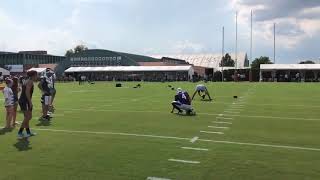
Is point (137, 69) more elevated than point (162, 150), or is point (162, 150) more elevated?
point (137, 69)

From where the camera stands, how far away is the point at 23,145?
11.2 m

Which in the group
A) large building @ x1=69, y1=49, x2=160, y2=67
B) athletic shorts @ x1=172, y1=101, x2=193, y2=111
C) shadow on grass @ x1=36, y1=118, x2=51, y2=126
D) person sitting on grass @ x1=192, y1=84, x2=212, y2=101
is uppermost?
large building @ x1=69, y1=49, x2=160, y2=67

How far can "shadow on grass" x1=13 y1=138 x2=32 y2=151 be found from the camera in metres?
10.8

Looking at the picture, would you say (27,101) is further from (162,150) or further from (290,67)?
(290,67)

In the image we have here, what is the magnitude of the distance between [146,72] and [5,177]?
91138 millimetres

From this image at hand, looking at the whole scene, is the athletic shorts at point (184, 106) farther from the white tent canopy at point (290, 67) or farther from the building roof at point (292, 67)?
the white tent canopy at point (290, 67)

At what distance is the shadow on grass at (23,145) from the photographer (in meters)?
10.8

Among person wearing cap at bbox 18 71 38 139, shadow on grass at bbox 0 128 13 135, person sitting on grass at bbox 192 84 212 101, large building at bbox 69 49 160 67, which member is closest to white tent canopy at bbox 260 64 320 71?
large building at bbox 69 49 160 67

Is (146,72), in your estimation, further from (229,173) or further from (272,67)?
(229,173)

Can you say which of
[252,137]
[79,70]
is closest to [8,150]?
[252,137]

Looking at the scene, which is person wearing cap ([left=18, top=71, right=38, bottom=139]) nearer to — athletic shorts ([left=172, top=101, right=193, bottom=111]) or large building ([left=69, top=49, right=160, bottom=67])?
athletic shorts ([left=172, top=101, right=193, bottom=111])

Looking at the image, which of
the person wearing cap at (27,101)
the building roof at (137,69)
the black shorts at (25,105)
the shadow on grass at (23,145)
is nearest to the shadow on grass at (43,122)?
the person wearing cap at (27,101)

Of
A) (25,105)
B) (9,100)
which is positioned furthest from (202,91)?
(25,105)

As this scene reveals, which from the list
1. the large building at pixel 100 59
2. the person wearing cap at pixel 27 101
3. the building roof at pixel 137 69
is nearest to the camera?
the person wearing cap at pixel 27 101
